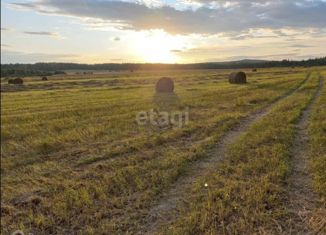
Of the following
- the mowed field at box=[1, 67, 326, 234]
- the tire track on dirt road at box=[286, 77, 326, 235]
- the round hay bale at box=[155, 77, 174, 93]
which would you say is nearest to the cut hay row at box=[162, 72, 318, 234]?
the mowed field at box=[1, 67, 326, 234]

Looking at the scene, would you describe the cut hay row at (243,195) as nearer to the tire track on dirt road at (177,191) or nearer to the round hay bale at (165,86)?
the tire track on dirt road at (177,191)

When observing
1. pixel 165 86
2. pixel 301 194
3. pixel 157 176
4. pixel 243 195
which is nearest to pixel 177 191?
pixel 157 176

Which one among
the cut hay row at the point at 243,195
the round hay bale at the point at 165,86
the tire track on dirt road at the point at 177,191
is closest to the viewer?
the cut hay row at the point at 243,195

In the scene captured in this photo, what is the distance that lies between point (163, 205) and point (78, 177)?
8.02 ft

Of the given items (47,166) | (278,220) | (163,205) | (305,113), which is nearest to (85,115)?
(47,166)

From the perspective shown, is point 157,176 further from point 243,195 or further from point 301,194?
point 301,194

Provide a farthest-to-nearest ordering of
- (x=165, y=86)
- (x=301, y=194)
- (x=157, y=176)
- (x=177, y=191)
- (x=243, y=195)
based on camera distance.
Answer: (x=165, y=86), (x=157, y=176), (x=177, y=191), (x=301, y=194), (x=243, y=195)

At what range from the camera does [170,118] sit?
703 inches

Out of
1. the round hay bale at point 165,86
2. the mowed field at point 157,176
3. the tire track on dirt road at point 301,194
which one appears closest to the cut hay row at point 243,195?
the mowed field at point 157,176

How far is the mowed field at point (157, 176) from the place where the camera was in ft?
21.1

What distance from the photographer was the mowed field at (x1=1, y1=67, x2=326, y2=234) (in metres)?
6.43

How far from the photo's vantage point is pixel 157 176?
29.1 ft

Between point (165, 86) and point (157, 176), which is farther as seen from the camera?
point (165, 86)

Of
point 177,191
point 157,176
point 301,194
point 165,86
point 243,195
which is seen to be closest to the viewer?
point 243,195
